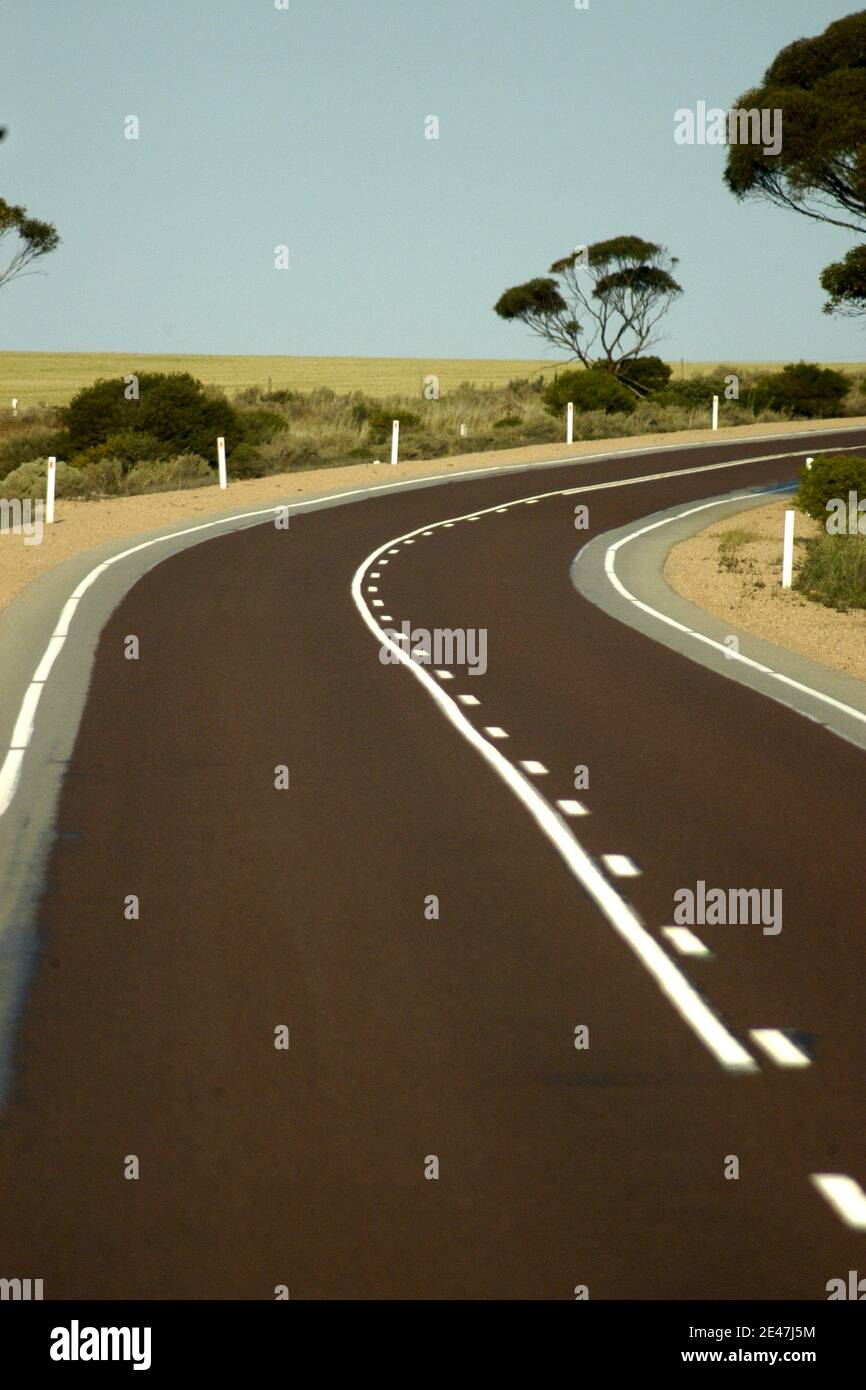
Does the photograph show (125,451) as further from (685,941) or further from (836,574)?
(685,941)

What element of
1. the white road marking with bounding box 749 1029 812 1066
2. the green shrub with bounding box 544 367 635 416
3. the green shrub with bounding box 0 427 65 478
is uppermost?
the green shrub with bounding box 544 367 635 416

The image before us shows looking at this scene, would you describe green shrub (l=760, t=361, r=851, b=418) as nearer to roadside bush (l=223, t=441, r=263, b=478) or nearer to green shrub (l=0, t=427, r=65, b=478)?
roadside bush (l=223, t=441, r=263, b=478)

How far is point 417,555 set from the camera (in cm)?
2717

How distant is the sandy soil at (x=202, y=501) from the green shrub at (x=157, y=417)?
4.89m

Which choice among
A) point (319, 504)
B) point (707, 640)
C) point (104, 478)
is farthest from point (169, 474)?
point (707, 640)

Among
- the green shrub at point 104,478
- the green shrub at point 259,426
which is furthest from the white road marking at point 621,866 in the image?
the green shrub at point 259,426

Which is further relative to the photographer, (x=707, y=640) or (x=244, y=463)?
(x=244, y=463)

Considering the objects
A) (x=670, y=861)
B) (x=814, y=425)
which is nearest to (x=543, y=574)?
(x=670, y=861)

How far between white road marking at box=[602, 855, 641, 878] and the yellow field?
312ft

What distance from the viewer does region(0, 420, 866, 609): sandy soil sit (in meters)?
27.7

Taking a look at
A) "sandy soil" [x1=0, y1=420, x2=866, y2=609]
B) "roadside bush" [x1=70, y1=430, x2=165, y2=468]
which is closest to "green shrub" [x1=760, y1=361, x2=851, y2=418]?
"sandy soil" [x1=0, y1=420, x2=866, y2=609]

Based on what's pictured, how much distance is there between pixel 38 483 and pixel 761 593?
901 inches

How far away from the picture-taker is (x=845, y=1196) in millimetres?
5348
